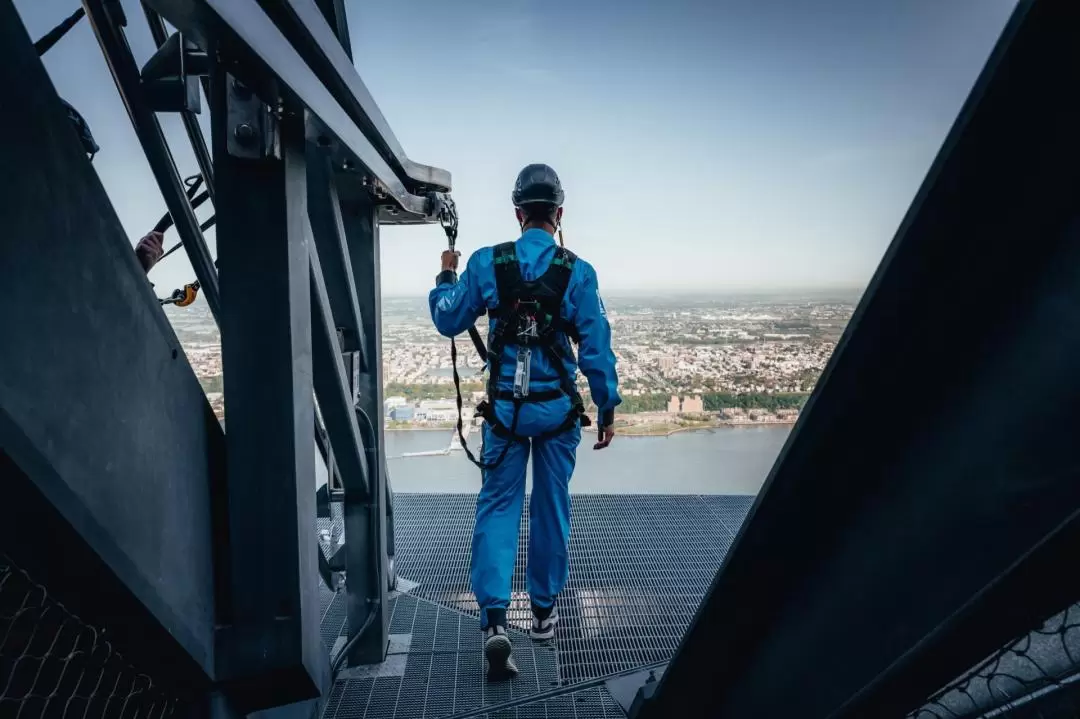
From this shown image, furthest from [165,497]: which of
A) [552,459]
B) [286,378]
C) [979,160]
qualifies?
[552,459]

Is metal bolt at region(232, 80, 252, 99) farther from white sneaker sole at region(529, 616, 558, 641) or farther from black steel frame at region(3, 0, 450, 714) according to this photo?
white sneaker sole at region(529, 616, 558, 641)

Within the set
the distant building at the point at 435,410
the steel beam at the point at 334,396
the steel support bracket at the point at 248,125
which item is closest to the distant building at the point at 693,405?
the distant building at the point at 435,410

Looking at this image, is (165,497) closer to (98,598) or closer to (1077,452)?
(98,598)

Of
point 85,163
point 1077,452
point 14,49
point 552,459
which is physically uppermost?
point 14,49

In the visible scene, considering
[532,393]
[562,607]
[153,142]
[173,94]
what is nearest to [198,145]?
[153,142]

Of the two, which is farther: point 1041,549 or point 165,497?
point 165,497

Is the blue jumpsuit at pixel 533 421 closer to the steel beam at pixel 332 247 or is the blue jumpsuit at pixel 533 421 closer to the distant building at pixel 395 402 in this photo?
the steel beam at pixel 332 247
